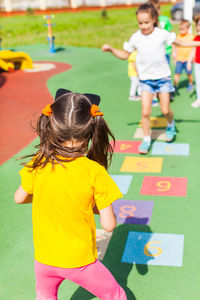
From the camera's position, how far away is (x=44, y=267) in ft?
7.40

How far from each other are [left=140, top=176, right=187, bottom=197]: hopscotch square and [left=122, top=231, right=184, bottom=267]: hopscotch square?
2.78ft

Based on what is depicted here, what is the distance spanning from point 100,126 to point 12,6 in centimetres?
4098

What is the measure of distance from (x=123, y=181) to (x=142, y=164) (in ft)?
1.85

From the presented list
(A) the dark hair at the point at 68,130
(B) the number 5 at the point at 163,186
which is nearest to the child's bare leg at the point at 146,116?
(B) the number 5 at the point at 163,186

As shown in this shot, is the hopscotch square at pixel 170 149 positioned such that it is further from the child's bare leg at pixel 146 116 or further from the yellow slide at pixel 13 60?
the yellow slide at pixel 13 60

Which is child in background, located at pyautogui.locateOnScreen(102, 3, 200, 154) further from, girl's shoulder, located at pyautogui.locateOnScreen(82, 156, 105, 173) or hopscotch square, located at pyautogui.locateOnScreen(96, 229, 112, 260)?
girl's shoulder, located at pyautogui.locateOnScreen(82, 156, 105, 173)

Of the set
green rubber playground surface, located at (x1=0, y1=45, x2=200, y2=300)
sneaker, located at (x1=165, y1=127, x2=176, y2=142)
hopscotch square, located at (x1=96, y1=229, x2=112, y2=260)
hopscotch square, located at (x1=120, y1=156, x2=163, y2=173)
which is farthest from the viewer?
sneaker, located at (x1=165, y1=127, x2=176, y2=142)

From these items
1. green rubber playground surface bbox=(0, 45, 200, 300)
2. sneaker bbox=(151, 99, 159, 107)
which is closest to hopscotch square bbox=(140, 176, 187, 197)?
green rubber playground surface bbox=(0, 45, 200, 300)

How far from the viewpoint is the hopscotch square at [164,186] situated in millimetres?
4705

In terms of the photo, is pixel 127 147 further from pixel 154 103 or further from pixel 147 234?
pixel 147 234

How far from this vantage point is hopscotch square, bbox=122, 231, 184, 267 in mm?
3551

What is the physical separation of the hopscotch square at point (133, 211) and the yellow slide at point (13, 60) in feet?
28.1

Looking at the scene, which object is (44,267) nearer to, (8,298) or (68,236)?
(68,236)

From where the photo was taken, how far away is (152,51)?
561 centimetres
